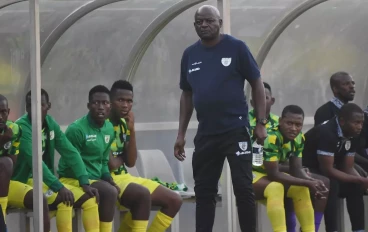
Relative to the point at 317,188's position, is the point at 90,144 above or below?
above

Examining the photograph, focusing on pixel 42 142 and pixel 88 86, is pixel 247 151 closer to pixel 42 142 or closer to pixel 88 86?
pixel 42 142

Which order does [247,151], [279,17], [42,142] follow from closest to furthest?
[247,151]
[42,142]
[279,17]

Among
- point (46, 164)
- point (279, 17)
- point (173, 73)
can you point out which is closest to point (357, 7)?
point (279, 17)

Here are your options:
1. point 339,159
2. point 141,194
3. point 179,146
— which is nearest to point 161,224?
point 141,194

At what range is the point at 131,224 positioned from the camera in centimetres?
818

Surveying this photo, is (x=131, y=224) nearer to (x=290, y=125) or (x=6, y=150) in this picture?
(x=6, y=150)

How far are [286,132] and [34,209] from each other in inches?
94.2

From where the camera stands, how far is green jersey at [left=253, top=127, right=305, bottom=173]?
337 inches

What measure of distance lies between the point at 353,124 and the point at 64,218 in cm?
267

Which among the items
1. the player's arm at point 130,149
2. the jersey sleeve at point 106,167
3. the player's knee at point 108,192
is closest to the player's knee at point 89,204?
the player's knee at point 108,192

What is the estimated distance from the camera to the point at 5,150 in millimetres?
7539

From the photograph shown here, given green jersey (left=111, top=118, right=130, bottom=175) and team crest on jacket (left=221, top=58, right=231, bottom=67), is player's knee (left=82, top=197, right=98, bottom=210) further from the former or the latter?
team crest on jacket (left=221, top=58, right=231, bottom=67)

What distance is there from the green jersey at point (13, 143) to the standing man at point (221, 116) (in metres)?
1.48

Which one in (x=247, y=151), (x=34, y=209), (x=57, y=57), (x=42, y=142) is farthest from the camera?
(x=57, y=57)
